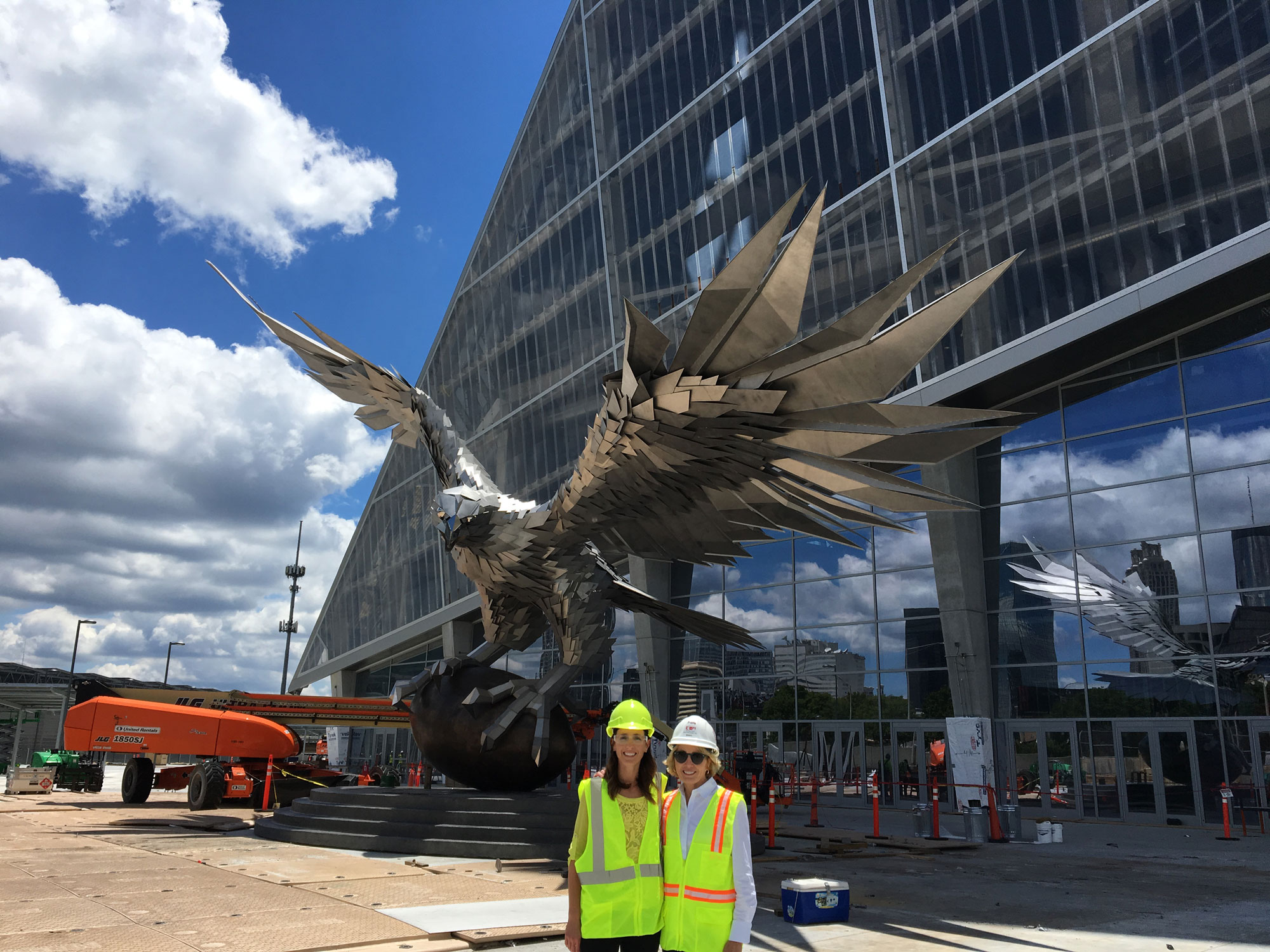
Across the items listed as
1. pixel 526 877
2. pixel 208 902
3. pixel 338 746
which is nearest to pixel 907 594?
pixel 526 877

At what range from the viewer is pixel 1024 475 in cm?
2028

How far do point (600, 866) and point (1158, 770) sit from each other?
18047mm

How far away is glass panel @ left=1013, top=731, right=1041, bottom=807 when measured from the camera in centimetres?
1931

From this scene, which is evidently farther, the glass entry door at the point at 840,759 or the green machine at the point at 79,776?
the glass entry door at the point at 840,759

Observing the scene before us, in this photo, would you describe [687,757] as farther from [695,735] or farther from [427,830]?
[427,830]

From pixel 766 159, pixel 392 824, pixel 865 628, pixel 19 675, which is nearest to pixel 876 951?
pixel 392 824

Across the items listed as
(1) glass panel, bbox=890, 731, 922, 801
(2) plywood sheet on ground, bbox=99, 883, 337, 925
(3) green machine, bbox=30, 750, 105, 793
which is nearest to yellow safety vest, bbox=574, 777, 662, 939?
(2) plywood sheet on ground, bbox=99, 883, 337, 925

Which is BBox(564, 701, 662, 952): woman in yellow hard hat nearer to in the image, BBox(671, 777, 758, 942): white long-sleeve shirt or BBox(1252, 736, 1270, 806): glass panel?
BBox(671, 777, 758, 942): white long-sleeve shirt

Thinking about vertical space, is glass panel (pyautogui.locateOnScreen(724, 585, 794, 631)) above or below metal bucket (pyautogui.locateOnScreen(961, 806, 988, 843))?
above

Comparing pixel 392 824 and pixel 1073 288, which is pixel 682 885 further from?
pixel 1073 288

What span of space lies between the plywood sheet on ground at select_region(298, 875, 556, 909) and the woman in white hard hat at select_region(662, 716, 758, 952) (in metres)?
4.80

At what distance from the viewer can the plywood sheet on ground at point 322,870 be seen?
28.8 ft

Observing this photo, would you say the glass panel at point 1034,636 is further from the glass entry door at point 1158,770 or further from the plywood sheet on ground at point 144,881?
the plywood sheet on ground at point 144,881

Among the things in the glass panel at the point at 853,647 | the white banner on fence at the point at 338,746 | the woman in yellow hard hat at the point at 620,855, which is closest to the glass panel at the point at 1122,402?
the glass panel at the point at 853,647
